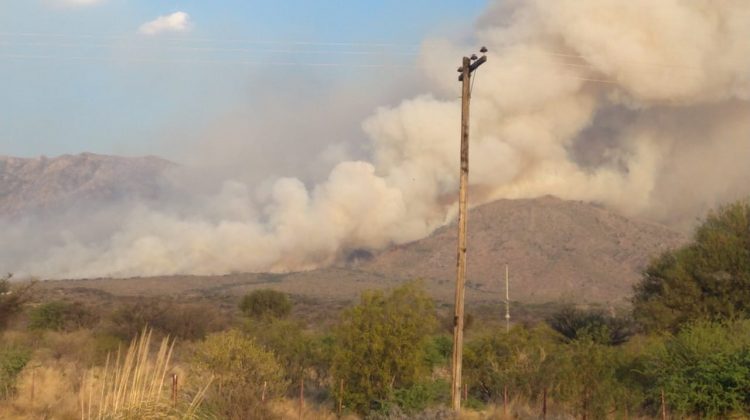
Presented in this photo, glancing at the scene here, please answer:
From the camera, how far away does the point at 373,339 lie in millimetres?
23094

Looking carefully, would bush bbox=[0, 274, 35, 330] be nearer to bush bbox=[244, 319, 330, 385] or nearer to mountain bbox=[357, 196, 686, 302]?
bush bbox=[244, 319, 330, 385]

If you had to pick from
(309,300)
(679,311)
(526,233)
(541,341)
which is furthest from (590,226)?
(541,341)

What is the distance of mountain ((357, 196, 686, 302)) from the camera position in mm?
132500

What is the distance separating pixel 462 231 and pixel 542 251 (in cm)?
13548

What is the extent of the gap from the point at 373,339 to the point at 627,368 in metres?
8.65

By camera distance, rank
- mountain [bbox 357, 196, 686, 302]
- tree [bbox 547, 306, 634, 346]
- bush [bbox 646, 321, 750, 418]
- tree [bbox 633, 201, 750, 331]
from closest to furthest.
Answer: bush [bbox 646, 321, 750, 418], tree [bbox 633, 201, 750, 331], tree [bbox 547, 306, 634, 346], mountain [bbox 357, 196, 686, 302]

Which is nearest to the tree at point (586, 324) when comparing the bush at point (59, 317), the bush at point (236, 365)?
the bush at point (236, 365)

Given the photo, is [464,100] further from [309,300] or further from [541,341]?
[309,300]

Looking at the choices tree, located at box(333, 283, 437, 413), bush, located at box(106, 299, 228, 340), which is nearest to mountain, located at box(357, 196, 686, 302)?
bush, located at box(106, 299, 228, 340)

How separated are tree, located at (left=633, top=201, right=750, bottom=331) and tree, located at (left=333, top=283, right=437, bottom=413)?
1694 cm

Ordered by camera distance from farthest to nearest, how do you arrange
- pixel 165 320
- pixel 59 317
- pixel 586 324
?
pixel 59 317 < pixel 165 320 < pixel 586 324

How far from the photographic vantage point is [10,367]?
22531 millimetres

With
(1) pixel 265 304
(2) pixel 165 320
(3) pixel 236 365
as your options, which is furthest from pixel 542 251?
(3) pixel 236 365

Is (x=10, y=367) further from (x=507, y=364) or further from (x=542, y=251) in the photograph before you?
(x=542, y=251)
